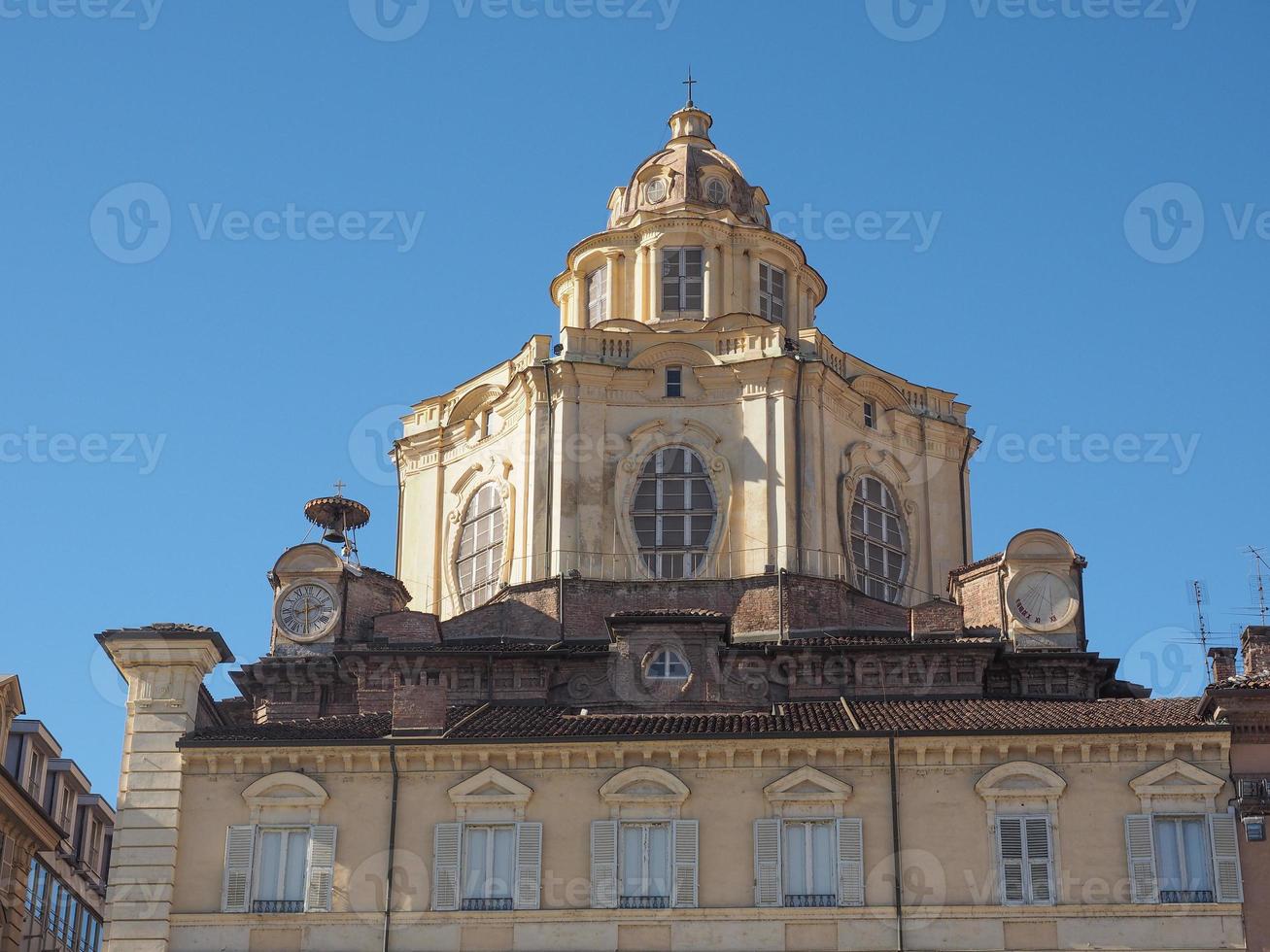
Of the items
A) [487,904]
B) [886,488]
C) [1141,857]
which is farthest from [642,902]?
[886,488]

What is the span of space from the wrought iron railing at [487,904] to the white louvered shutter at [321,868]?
275 cm

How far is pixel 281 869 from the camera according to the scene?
47.5 m

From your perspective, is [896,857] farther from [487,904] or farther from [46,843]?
[46,843]

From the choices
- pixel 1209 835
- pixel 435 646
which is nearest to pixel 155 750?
pixel 435 646

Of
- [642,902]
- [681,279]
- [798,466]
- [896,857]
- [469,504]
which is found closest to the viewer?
[642,902]

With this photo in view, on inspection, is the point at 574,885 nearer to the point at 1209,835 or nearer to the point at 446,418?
the point at 1209,835

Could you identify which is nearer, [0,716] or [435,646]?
[0,716]

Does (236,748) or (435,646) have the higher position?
(435,646)

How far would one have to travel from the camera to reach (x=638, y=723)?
1934 inches

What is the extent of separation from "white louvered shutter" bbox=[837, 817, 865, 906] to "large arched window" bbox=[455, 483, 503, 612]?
777 inches

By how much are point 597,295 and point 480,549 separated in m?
9.53

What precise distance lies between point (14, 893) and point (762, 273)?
2938 centimetres

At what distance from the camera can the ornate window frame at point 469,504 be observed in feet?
213

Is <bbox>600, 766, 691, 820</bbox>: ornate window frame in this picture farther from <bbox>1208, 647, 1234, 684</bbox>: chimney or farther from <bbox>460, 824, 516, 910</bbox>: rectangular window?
<bbox>1208, 647, 1234, 684</bbox>: chimney
